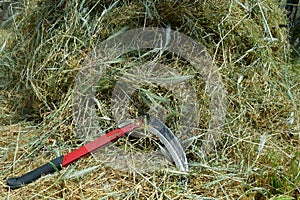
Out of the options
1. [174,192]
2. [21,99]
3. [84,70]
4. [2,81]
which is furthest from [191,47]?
[2,81]

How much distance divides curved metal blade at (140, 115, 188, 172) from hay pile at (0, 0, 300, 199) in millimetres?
38

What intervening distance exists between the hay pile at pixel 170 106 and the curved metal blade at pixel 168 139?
0.12 ft

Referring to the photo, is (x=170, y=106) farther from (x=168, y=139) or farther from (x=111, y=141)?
(x=111, y=141)

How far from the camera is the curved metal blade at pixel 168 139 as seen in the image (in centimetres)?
127

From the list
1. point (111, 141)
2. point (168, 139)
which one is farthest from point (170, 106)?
point (111, 141)

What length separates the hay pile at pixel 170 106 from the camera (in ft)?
4.00

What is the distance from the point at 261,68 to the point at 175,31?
34 cm

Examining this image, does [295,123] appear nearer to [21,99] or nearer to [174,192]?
[174,192]

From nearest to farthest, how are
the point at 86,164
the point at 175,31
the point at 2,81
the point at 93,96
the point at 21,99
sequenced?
the point at 86,164 < the point at 93,96 < the point at 175,31 < the point at 21,99 < the point at 2,81

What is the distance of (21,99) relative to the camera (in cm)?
171

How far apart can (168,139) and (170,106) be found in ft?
0.39

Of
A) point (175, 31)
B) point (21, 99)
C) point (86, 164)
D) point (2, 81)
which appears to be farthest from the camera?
point (2, 81)

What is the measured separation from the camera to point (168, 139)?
1.32m

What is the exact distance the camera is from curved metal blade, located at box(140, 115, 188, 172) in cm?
127
